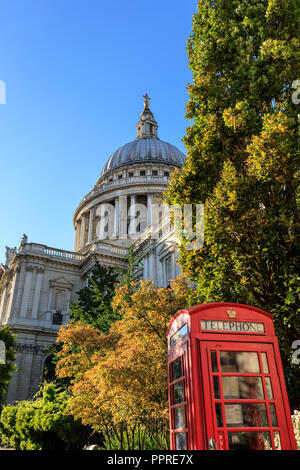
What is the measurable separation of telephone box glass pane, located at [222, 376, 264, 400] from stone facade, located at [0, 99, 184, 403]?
12778 mm

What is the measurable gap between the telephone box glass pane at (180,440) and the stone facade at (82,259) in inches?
489

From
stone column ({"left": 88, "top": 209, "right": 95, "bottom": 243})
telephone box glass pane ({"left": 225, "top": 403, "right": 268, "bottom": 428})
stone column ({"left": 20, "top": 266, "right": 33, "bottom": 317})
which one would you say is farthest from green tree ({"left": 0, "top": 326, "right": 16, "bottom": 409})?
stone column ({"left": 88, "top": 209, "right": 95, "bottom": 243})

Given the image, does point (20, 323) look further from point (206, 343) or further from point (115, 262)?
point (206, 343)

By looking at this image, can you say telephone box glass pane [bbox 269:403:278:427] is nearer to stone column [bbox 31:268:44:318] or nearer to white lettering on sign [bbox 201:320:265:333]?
white lettering on sign [bbox 201:320:265:333]

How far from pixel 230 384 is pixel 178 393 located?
1156 mm

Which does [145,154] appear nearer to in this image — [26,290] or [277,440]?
[26,290]

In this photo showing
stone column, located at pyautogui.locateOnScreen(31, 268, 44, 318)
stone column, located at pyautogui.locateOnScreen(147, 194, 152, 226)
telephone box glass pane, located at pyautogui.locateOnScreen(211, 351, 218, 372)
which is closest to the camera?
telephone box glass pane, located at pyautogui.locateOnScreen(211, 351, 218, 372)

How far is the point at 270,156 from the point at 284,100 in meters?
2.49

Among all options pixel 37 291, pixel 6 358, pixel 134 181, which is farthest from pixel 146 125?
pixel 6 358

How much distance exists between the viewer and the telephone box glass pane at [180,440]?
5.78m

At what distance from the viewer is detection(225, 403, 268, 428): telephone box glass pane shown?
529 centimetres

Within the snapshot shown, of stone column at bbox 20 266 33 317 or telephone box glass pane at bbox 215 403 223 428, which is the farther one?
stone column at bbox 20 266 33 317
